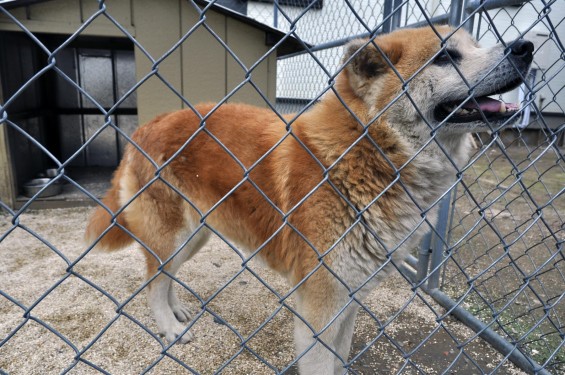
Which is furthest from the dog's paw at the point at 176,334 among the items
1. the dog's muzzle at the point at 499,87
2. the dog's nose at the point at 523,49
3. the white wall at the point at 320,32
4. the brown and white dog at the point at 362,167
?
A: the white wall at the point at 320,32

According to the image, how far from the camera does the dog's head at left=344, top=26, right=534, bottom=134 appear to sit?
1.56 metres

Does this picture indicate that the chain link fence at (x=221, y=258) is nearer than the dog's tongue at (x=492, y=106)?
Yes

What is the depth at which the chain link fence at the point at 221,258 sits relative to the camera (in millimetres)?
1420

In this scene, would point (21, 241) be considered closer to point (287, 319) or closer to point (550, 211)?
point (287, 319)

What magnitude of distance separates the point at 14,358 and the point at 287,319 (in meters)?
1.63

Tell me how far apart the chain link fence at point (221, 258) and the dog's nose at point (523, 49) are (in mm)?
83

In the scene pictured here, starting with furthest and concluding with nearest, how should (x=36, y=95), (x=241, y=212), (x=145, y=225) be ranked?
(x=36, y=95) < (x=145, y=225) < (x=241, y=212)

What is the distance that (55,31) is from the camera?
3.74m

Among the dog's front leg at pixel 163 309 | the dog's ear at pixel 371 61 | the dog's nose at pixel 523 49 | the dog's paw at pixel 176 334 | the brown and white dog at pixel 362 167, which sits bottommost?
the dog's paw at pixel 176 334

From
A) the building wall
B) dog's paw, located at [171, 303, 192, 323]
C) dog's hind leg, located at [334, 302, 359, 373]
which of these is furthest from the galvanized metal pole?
the building wall

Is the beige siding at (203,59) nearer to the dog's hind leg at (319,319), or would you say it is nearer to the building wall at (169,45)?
the building wall at (169,45)

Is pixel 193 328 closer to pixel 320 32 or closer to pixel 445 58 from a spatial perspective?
pixel 445 58

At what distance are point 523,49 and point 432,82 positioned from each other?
1.14 feet

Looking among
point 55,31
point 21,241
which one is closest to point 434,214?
point 21,241
